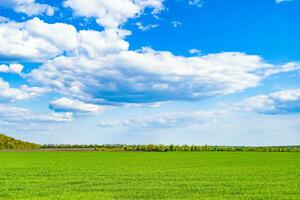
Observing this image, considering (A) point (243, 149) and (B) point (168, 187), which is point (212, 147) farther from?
(B) point (168, 187)

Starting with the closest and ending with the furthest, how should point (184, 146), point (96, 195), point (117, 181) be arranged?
point (96, 195) → point (117, 181) → point (184, 146)

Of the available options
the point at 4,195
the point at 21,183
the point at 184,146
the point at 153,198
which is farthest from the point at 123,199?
the point at 184,146

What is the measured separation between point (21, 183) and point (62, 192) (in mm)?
5249

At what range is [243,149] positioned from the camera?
389 feet

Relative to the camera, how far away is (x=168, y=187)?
23.2 meters

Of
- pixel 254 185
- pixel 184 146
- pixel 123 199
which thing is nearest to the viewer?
pixel 123 199

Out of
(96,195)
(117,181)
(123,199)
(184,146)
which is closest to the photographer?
(123,199)

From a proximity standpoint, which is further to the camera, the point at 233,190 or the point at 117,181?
the point at 117,181

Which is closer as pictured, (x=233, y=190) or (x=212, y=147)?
(x=233, y=190)

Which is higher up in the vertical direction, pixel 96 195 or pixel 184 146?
pixel 184 146

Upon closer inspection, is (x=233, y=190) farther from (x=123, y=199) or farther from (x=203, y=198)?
(x=123, y=199)

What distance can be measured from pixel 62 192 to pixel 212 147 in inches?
3890

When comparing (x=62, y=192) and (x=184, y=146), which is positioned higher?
(x=184, y=146)

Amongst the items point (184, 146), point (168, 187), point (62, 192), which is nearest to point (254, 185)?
point (168, 187)
